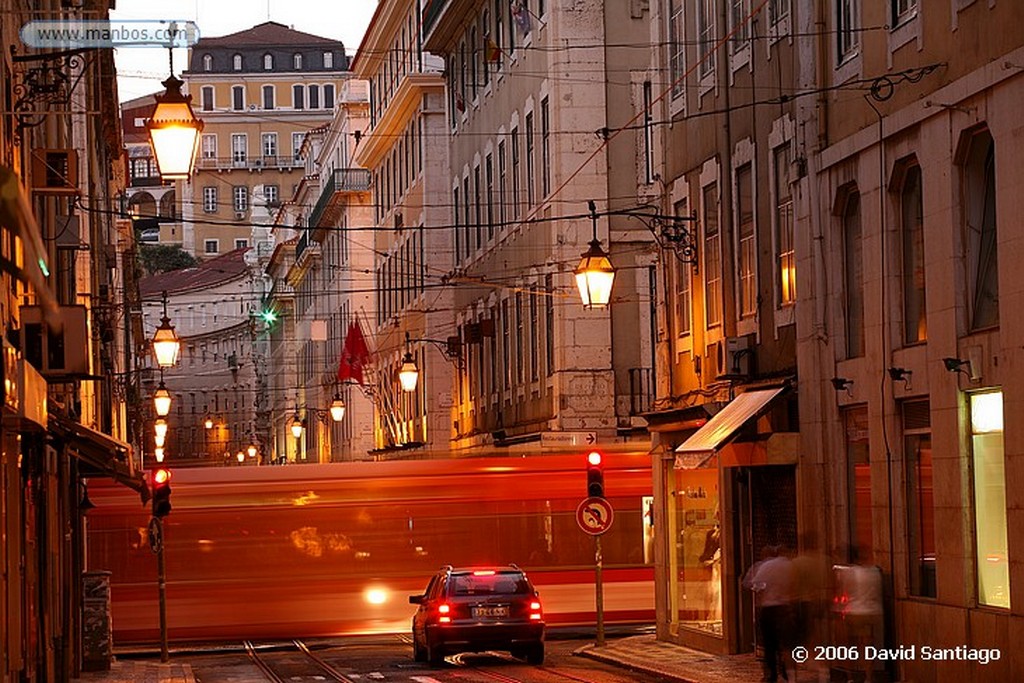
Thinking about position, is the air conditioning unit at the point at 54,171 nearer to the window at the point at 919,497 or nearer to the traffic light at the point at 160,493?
the window at the point at 919,497

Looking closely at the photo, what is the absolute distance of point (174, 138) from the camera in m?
16.1

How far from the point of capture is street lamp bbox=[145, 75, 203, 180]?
16125 millimetres


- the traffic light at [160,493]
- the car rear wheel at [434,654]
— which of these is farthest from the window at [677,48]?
the traffic light at [160,493]

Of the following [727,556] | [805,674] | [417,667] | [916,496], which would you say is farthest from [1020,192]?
[417,667]

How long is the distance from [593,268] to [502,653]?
8.82 m

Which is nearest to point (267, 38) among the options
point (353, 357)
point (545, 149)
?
point (353, 357)

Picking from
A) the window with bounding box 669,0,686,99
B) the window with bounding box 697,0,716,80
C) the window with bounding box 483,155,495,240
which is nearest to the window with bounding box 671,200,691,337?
the window with bounding box 669,0,686,99

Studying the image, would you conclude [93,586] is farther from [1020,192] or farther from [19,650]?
[1020,192]

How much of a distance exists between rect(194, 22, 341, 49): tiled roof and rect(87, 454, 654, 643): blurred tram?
135 meters

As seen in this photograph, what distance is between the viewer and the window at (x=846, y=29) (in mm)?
24344

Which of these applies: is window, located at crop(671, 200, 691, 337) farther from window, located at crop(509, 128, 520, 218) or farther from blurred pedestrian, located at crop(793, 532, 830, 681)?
window, located at crop(509, 128, 520, 218)

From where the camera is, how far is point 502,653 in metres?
34.7

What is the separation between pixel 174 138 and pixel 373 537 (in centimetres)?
2350

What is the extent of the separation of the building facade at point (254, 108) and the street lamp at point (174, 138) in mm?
148435
